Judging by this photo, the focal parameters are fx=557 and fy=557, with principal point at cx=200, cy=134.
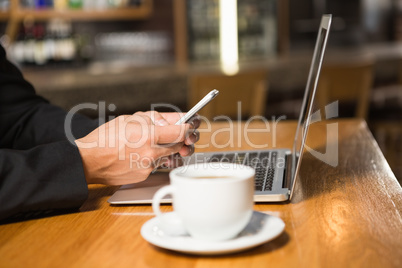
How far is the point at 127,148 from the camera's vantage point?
0.87 meters

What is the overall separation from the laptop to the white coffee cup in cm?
19

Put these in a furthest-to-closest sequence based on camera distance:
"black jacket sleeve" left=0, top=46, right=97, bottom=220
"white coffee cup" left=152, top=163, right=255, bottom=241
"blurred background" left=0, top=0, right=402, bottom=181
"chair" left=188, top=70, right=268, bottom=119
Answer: "blurred background" left=0, top=0, right=402, bottom=181 → "chair" left=188, top=70, right=268, bottom=119 → "black jacket sleeve" left=0, top=46, right=97, bottom=220 → "white coffee cup" left=152, top=163, right=255, bottom=241

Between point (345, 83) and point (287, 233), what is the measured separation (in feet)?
8.22

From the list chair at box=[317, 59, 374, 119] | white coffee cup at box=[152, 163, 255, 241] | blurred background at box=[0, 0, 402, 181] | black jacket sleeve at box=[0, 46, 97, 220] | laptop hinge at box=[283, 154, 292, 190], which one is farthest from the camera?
chair at box=[317, 59, 374, 119]

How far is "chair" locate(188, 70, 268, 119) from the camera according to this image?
8.21 ft

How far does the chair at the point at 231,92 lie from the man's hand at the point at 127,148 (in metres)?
1.57

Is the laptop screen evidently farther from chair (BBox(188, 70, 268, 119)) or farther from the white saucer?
chair (BBox(188, 70, 268, 119))

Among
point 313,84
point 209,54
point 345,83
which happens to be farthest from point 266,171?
point 209,54

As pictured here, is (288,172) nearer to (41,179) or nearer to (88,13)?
(41,179)

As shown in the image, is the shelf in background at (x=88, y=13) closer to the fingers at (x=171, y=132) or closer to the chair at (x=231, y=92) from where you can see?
the chair at (x=231, y=92)

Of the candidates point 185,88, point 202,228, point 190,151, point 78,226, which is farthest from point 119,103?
point 202,228

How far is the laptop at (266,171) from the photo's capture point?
2.75 ft

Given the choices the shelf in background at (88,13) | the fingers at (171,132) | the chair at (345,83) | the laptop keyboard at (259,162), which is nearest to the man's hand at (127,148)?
the fingers at (171,132)

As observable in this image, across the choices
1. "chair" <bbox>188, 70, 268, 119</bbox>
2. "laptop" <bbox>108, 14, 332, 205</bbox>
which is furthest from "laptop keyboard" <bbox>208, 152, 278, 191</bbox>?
"chair" <bbox>188, 70, 268, 119</bbox>
